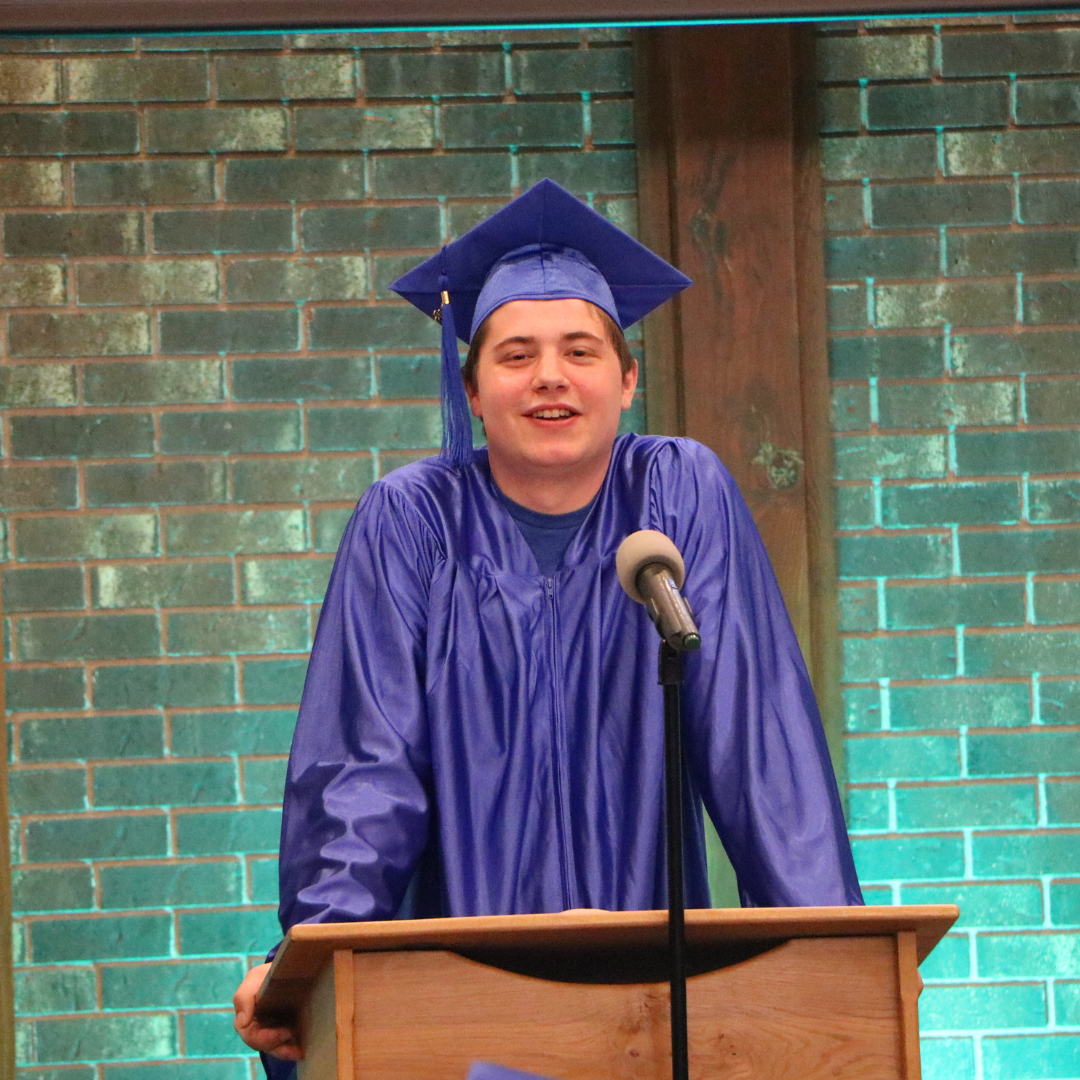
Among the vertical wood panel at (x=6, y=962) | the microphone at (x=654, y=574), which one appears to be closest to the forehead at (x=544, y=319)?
the microphone at (x=654, y=574)

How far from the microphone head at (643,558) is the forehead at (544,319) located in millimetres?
820

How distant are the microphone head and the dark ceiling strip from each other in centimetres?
198

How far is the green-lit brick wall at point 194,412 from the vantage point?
3.62 metres

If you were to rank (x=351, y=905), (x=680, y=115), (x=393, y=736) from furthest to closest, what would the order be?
(x=680, y=115) < (x=393, y=736) < (x=351, y=905)

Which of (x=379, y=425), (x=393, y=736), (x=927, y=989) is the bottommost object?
(x=927, y=989)

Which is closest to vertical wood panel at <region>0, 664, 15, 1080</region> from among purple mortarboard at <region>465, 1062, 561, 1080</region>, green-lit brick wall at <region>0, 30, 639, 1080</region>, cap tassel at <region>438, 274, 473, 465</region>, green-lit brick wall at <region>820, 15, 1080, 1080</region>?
green-lit brick wall at <region>0, 30, 639, 1080</region>

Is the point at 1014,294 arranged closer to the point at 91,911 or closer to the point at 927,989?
the point at 927,989

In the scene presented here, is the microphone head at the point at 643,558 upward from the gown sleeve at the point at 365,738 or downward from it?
upward

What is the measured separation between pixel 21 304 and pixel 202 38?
0.79 m

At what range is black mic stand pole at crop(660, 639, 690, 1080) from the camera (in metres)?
1.41

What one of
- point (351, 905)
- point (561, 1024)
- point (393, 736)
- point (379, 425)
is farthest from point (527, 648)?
point (379, 425)

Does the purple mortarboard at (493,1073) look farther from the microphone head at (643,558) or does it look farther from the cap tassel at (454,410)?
the cap tassel at (454,410)

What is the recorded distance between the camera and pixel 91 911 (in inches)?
143

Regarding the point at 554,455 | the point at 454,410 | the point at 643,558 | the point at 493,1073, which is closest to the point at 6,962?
the point at 454,410
